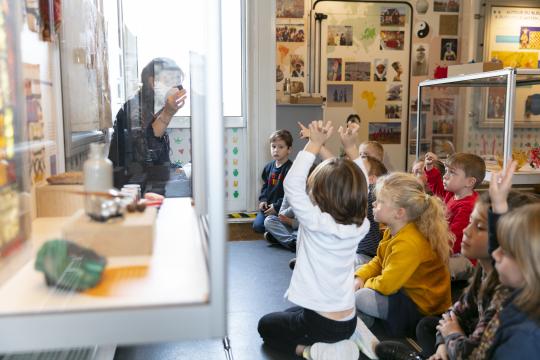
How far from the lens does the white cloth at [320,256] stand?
2094mm

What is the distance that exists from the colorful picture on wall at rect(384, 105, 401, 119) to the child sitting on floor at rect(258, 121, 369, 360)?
4.63 meters

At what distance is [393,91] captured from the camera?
6.77m

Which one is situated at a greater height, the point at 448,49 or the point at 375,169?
the point at 448,49

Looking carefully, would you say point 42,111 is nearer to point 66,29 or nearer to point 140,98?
point 140,98

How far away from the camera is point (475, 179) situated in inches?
135

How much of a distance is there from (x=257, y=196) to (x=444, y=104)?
298 cm

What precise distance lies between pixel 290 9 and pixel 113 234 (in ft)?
19.0

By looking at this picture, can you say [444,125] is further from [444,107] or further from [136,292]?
[136,292]

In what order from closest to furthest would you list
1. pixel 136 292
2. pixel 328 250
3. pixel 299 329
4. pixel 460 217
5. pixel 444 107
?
pixel 136 292 < pixel 328 250 < pixel 299 329 < pixel 460 217 < pixel 444 107

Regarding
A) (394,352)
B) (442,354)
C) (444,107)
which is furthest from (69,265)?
(444,107)

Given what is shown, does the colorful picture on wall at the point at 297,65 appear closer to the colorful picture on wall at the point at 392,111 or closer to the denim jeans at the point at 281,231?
the colorful picture on wall at the point at 392,111

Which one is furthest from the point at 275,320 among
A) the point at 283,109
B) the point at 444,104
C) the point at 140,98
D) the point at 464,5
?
the point at 464,5

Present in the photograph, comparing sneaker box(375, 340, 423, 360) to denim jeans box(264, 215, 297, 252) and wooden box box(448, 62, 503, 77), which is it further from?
wooden box box(448, 62, 503, 77)

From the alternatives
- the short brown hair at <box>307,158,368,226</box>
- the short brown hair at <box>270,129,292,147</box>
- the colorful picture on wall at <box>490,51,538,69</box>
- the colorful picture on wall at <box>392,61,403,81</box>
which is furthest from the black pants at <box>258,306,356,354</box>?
the colorful picture on wall at <box>490,51,538,69</box>
